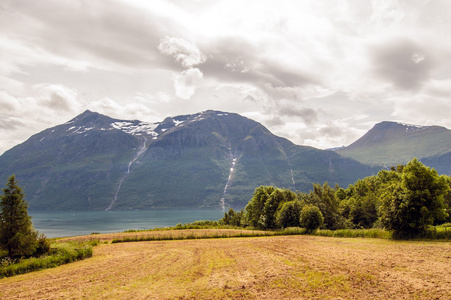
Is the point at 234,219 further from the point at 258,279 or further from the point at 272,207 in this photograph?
the point at 258,279

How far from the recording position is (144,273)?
21562mm

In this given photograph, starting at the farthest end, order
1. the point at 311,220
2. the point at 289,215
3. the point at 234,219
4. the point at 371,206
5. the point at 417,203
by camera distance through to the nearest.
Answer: the point at 234,219 < the point at 371,206 < the point at 289,215 < the point at 311,220 < the point at 417,203

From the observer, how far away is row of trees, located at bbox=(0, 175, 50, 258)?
27.6m

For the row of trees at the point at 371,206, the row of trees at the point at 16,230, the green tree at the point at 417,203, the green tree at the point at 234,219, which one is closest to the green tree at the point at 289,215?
the row of trees at the point at 371,206

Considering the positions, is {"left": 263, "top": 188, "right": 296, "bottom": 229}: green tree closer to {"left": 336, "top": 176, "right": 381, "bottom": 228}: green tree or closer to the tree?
{"left": 336, "top": 176, "right": 381, "bottom": 228}: green tree

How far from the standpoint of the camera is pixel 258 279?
18156 mm

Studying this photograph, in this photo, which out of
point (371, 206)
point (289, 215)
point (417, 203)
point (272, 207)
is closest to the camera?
point (417, 203)

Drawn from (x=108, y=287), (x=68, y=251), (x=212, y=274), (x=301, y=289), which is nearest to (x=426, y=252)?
(x=301, y=289)

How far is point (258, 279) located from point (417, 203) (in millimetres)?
29721

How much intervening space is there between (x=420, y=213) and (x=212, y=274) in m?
30.4

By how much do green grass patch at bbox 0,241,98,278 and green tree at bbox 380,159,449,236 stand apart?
38809mm

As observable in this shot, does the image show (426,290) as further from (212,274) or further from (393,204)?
(393,204)

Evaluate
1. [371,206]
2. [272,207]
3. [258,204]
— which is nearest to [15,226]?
[272,207]

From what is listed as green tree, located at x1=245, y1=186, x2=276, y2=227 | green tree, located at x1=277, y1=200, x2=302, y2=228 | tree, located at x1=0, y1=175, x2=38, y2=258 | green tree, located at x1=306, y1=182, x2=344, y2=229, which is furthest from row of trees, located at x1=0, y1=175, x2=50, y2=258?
green tree, located at x1=245, y1=186, x2=276, y2=227
